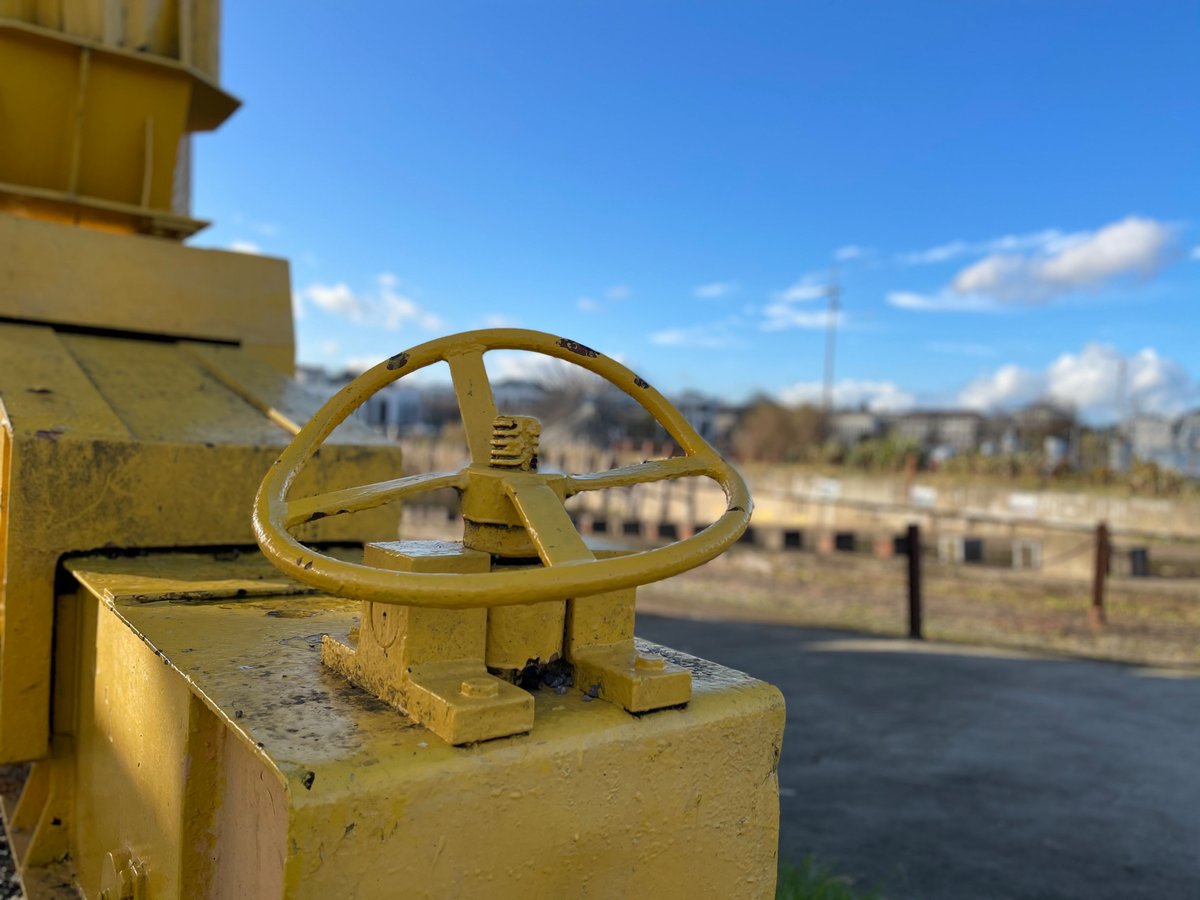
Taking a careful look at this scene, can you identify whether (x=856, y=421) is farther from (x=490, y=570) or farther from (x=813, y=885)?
(x=490, y=570)

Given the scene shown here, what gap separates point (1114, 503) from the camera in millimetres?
12922

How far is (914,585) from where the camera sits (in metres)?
6.82

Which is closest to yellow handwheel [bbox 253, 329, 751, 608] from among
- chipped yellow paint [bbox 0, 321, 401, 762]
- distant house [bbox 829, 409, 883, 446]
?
chipped yellow paint [bbox 0, 321, 401, 762]

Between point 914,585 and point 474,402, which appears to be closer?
point 474,402

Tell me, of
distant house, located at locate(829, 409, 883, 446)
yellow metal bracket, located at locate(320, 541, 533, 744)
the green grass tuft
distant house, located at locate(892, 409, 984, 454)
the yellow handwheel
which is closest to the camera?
the yellow handwheel

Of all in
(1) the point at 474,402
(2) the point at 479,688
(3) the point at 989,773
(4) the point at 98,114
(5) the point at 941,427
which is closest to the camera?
(2) the point at 479,688

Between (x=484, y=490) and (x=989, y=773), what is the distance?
3.19 m

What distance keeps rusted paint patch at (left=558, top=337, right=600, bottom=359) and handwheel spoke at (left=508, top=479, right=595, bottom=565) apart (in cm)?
26

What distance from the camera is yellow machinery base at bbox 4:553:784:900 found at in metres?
1.05

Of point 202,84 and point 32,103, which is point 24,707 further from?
point 202,84

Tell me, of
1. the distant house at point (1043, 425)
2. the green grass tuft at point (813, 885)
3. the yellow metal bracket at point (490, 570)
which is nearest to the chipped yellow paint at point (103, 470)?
the yellow metal bracket at point (490, 570)

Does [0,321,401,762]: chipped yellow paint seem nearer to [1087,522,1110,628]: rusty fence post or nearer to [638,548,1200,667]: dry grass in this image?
[638,548,1200,667]: dry grass

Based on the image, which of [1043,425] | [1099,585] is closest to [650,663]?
[1099,585]

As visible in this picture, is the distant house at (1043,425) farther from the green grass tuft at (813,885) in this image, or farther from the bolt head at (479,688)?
the bolt head at (479,688)
